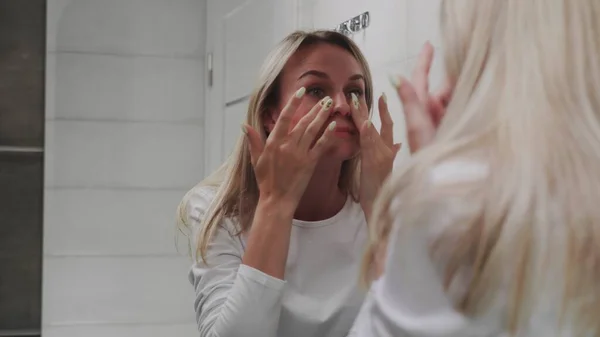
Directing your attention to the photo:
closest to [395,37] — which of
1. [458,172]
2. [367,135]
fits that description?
[367,135]

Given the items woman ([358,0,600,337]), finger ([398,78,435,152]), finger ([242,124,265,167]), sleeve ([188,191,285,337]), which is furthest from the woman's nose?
woman ([358,0,600,337])

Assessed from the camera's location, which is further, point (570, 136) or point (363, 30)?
point (363, 30)

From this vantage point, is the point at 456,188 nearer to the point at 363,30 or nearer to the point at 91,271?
Result: the point at 363,30

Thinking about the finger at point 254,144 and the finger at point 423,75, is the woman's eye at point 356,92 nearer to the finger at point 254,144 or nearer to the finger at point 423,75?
the finger at point 254,144

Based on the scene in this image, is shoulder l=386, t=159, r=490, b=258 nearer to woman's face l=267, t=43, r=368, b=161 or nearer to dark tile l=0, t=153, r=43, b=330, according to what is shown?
woman's face l=267, t=43, r=368, b=161

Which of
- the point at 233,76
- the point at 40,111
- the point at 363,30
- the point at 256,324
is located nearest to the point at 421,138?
the point at 256,324

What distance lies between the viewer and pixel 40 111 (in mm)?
2152

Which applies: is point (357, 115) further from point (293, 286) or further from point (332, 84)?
point (293, 286)

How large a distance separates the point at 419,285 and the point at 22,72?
1886mm

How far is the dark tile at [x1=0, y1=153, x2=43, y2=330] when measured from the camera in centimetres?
207

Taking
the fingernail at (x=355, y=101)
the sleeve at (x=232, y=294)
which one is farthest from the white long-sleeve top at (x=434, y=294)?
the fingernail at (x=355, y=101)

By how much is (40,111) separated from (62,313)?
0.64 m

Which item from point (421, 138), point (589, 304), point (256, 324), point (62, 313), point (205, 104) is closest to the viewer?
point (589, 304)

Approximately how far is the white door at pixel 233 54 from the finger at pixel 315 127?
0.73m
